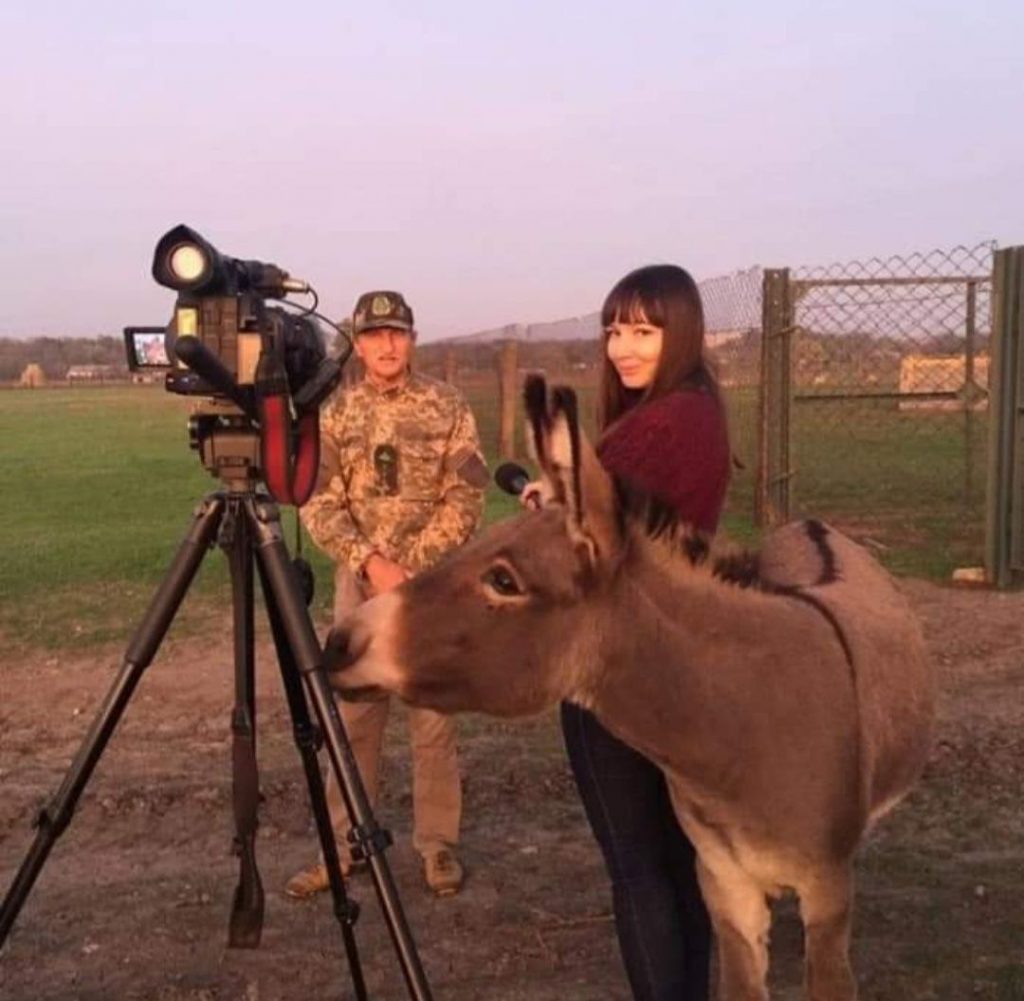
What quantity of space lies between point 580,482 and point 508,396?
16.8 meters

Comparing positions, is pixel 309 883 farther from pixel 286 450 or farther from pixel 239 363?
pixel 239 363

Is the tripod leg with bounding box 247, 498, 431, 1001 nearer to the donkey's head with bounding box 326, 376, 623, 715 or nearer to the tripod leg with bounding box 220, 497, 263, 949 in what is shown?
the donkey's head with bounding box 326, 376, 623, 715

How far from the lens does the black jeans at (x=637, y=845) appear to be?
3.78 metres

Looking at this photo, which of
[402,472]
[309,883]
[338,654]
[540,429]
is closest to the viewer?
[540,429]

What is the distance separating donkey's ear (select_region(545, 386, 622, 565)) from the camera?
2.93 m

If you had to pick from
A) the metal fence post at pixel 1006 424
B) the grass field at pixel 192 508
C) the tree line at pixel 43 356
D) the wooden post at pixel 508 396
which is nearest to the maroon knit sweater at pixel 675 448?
the grass field at pixel 192 508

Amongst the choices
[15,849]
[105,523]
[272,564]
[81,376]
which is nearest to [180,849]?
[15,849]

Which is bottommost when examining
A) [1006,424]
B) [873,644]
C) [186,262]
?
[873,644]

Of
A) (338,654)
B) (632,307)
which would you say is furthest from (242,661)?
(632,307)

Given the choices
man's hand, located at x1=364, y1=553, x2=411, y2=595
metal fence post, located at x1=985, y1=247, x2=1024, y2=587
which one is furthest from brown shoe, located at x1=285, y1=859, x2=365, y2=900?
metal fence post, located at x1=985, y1=247, x2=1024, y2=587

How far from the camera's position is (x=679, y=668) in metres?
3.33

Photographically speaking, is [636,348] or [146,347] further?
[636,348]

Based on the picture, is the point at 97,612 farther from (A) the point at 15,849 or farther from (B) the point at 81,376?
(B) the point at 81,376

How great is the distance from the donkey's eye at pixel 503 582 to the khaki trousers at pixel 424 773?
222cm
